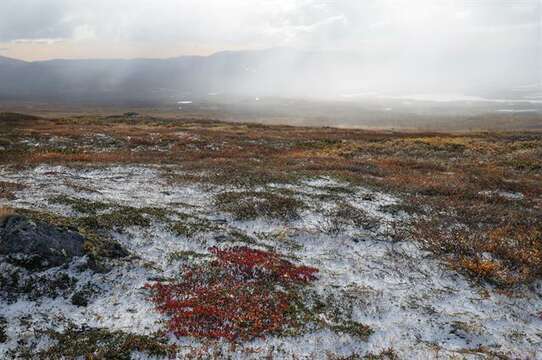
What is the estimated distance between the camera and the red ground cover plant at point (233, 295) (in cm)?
1315

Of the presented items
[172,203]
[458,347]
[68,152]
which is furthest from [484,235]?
[68,152]

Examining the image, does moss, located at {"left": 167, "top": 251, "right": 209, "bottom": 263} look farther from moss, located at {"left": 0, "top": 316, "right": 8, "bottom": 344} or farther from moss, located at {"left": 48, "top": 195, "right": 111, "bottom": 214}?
moss, located at {"left": 0, "top": 316, "right": 8, "bottom": 344}

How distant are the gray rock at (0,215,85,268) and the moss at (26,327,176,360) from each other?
3795 mm

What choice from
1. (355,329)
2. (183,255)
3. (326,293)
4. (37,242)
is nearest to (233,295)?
(326,293)

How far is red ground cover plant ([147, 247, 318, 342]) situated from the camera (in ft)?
43.1

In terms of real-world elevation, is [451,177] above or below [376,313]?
above

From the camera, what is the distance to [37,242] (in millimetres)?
15320

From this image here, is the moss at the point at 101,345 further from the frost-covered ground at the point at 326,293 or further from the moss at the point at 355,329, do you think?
the moss at the point at 355,329

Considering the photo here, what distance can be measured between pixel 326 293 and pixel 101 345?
822 cm

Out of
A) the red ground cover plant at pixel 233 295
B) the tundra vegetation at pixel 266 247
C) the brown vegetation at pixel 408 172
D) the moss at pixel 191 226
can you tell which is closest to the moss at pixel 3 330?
the tundra vegetation at pixel 266 247

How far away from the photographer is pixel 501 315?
15.5 metres

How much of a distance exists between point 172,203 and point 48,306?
11424 mm

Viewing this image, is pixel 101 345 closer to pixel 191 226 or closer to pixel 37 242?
pixel 37 242

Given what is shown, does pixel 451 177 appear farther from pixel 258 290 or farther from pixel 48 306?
pixel 48 306
